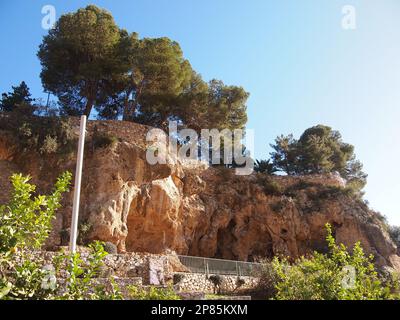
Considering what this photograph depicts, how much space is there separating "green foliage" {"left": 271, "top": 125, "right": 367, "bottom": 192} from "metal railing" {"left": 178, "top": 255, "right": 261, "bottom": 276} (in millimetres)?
16099

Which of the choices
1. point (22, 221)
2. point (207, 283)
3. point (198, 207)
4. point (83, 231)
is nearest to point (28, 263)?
point (22, 221)

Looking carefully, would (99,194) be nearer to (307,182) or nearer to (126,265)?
(126,265)

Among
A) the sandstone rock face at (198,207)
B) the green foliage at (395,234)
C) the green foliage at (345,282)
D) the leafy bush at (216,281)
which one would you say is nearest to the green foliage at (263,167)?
the sandstone rock face at (198,207)

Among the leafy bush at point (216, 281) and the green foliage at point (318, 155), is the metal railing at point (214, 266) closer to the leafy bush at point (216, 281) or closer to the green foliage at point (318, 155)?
the leafy bush at point (216, 281)

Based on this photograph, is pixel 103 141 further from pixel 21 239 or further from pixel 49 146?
pixel 21 239

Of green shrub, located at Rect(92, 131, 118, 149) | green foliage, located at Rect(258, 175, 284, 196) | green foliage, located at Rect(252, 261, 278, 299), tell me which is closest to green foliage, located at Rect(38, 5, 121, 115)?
green shrub, located at Rect(92, 131, 118, 149)

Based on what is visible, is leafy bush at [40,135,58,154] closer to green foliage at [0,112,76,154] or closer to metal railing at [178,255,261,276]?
green foliage at [0,112,76,154]

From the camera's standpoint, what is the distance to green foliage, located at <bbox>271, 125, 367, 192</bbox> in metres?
32.7

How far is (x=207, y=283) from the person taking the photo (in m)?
15.1

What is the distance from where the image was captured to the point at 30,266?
3.26m

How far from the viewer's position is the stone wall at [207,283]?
14.0 m

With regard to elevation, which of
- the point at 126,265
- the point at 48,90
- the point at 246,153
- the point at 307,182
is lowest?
the point at 126,265
